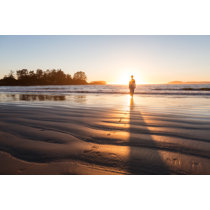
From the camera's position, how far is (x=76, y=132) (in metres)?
3.74

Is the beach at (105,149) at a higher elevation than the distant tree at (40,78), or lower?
lower

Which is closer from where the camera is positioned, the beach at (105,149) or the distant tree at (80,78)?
the beach at (105,149)

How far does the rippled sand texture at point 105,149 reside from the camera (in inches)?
84.0

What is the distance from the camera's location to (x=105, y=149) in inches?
107

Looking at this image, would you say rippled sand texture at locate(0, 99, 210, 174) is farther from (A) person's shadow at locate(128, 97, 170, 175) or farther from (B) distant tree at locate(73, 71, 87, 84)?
(B) distant tree at locate(73, 71, 87, 84)

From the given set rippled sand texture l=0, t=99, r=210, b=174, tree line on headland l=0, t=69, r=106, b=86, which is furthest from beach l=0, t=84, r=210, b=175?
tree line on headland l=0, t=69, r=106, b=86

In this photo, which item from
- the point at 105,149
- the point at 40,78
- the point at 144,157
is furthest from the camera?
the point at 40,78

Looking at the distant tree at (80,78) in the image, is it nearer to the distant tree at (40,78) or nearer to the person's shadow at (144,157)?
the distant tree at (40,78)

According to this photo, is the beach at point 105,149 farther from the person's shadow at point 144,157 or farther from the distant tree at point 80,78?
the distant tree at point 80,78

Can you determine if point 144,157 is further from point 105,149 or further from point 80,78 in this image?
point 80,78

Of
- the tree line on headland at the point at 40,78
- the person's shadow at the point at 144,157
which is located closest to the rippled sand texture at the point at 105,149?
the person's shadow at the point at 144,157

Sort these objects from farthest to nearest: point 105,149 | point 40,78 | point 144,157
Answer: point 40,78 < point 105,149 < point 144,157

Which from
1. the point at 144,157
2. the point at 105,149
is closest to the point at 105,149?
the point at 105,149

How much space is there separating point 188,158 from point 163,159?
397 mm
